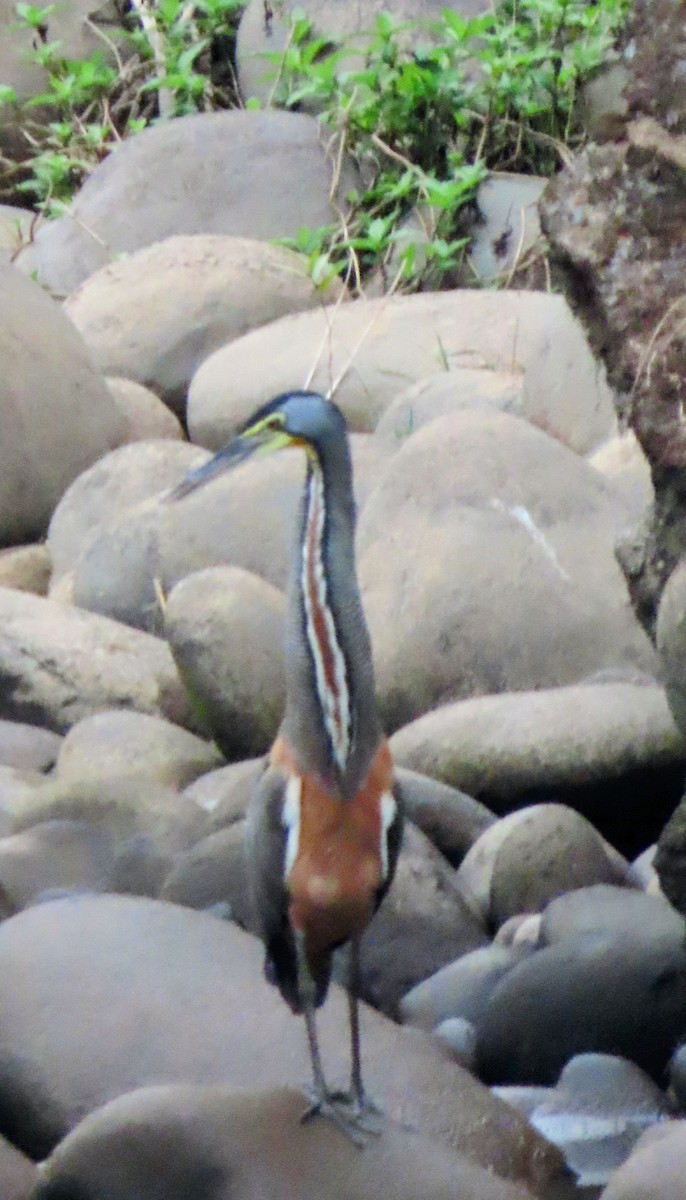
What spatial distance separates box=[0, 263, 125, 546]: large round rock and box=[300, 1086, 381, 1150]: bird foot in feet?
16.9

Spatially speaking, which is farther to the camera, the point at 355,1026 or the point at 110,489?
the point at 110,489

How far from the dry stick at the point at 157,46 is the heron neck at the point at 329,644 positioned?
8.83 meters

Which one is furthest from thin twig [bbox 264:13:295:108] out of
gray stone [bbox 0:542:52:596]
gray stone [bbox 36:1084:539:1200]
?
gray stone [bbox 36:1084:539:1200]

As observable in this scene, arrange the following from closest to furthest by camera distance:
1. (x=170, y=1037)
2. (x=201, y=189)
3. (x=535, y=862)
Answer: (x=170, y=1037) < (x=535, y=862) < (x=201, y=189)

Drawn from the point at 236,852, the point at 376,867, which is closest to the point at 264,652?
the point at 236,852

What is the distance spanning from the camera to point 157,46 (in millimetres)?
11734

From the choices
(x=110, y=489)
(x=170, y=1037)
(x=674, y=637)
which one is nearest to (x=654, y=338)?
(x=674, y=637)

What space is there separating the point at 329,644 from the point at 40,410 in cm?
515

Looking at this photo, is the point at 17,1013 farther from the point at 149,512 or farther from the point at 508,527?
the point at 149,512

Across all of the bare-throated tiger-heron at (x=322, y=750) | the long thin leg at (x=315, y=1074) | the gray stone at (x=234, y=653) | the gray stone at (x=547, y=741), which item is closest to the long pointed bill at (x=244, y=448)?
the bare-throated tiger-heron at (x=322, y=750)

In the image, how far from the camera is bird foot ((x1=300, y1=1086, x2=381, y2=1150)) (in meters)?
3.36

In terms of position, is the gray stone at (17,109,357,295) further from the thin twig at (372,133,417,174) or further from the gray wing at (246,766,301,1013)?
the gray wing at (246,766,301,1013)

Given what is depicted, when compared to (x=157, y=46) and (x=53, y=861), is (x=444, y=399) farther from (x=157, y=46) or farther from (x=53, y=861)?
(x=157, y=46)

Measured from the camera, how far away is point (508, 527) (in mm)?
5906
